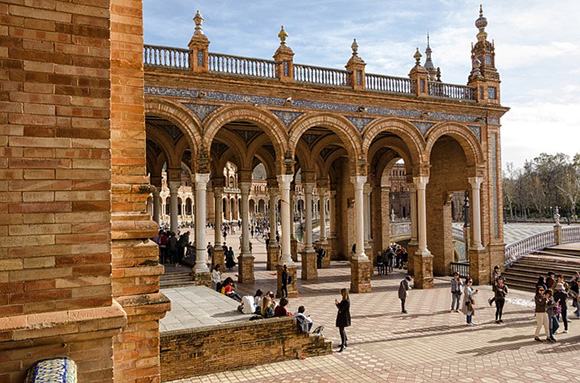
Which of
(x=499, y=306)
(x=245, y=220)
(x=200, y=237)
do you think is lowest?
(x=499, y=306)

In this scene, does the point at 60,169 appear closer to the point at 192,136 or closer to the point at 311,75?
the point at 192,136

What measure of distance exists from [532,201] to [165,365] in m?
68.8

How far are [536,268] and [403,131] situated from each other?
27.5 feet

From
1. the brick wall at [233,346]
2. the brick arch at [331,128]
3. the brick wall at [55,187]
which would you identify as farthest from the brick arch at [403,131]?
the brick wall at [55,187]

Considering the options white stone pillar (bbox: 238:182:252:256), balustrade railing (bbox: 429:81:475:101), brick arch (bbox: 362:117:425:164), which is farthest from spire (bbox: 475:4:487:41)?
white stone pillar (bbox: 238:182:252:256)

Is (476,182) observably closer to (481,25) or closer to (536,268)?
(536,268)

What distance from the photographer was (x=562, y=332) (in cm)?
1152

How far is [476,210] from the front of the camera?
63.0ft

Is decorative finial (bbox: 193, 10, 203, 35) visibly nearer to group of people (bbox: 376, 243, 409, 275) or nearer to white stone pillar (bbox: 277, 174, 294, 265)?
white stone pillar (bbox: 277, 174, 294, 265)

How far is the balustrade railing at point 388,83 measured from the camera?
695 inches

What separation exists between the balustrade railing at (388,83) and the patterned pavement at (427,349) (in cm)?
822

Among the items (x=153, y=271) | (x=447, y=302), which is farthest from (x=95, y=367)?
(x=447, y=302)

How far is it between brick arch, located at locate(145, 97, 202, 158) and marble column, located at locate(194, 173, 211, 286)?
3.09 ft

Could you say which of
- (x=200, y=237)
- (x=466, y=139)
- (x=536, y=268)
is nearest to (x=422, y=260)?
(x=536, y=268)
